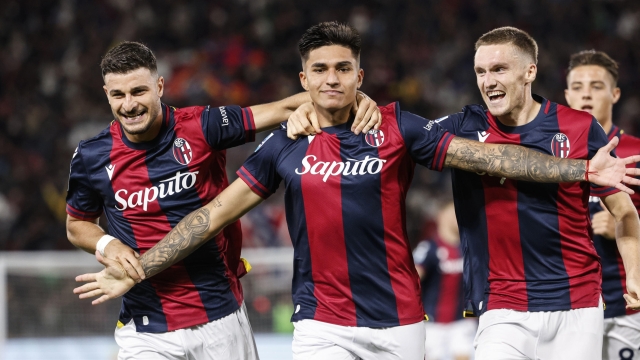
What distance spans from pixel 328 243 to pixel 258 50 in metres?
10.8

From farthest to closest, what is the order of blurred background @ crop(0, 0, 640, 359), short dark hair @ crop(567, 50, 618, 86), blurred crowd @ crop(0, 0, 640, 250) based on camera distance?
blurred crowd @ crop(0, 0, 640, 250)
blurred background @ crop(0, 0, 640, 359)
short dark hair @ crop(567, 50, 618, 86)

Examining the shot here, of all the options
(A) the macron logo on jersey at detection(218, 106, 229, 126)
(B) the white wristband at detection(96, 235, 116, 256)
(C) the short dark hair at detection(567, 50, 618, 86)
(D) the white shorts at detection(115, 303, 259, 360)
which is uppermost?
(C) the short dark hair at detection(567, 50, 618, 86)

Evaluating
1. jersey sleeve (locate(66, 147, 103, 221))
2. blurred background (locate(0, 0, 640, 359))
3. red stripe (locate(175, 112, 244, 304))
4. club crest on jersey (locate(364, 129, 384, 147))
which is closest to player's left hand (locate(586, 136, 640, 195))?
club crest on jersey (locate(364, 129, 384, 147))

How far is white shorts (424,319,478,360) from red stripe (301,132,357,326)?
4.25m


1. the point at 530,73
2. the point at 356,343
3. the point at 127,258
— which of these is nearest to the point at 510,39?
the point at 530,73

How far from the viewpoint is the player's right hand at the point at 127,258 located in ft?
13.7

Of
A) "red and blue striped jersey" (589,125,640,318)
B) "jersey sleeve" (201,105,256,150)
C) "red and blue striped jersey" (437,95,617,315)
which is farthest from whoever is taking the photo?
"red and blue striped jersey" (589,125,640,318)

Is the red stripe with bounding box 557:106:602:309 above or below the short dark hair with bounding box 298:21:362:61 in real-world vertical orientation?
below

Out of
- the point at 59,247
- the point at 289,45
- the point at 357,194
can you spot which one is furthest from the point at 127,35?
the point at 357,194

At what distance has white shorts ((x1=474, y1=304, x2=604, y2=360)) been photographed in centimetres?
404

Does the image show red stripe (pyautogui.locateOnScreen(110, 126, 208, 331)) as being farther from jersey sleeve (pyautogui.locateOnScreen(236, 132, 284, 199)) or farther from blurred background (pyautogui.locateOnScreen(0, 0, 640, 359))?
blurred background (pyautogui.locateOnScreen(0, 0, 640, 359))

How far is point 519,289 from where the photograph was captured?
13.5ft

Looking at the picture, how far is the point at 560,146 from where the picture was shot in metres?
4.12

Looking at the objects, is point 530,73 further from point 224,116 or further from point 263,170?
point 224,116
